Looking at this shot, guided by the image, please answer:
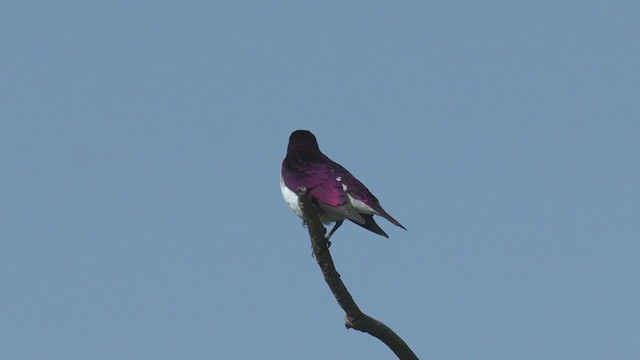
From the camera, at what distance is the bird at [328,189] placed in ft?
36.2

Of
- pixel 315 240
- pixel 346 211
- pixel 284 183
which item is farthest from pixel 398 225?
pixel 315 240

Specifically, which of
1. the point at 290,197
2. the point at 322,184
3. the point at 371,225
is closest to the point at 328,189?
the point at 322,184

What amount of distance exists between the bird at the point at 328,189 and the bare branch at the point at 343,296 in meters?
1.47

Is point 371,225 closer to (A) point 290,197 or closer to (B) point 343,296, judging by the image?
(A) point 290,197

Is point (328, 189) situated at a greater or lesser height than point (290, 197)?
lesser

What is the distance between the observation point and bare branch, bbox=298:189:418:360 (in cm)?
825

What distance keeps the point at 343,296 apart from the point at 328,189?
279cm

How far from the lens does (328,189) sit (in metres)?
11.2

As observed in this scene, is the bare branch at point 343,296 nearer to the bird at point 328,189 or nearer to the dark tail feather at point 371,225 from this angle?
the bird at point 328,189

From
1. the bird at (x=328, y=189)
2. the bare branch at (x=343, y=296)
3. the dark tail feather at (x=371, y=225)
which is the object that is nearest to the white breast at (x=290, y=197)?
the bird at (x=328, y=189)

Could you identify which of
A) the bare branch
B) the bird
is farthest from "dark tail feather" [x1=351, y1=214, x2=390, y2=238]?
the bare branch

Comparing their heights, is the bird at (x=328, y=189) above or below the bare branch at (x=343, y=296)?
above

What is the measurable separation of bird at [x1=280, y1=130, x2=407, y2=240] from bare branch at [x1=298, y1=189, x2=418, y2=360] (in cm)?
147

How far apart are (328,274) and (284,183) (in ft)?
12.5
